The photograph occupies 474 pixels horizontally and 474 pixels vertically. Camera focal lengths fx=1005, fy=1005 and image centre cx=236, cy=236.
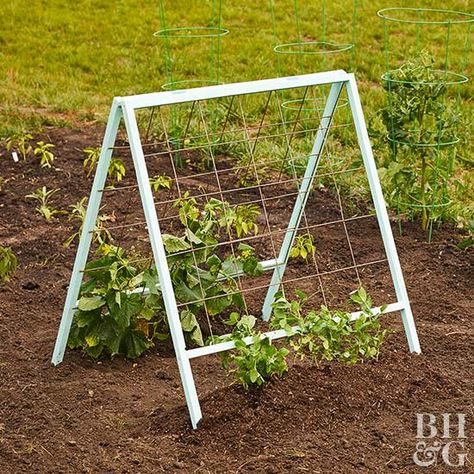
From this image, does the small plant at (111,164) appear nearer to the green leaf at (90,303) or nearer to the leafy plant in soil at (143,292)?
the leafy plant in soil at (143,292)

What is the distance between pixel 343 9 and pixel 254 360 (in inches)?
283

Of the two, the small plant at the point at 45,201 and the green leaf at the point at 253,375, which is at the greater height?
the green leaf at the point at 253,375

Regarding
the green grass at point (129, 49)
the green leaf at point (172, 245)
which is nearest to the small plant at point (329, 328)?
the green leaf at point (172, 245)

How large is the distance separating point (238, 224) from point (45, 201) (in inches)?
82.1

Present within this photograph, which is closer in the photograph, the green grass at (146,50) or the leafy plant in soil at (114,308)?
the leafy plant in soil at (114,308)

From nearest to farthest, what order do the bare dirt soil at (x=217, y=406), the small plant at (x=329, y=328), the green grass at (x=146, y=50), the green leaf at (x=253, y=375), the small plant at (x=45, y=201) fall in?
the bare dirt soil at (x=217, y=406)
the green leaf at (x=253, y=375)
the small plant at (x=329, y=328)
the small plant at (x=45, y=201)
the green grass at (x=146, y=50)

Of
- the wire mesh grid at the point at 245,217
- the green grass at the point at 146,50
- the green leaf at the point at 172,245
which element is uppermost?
the green leaf at the point at 172,245

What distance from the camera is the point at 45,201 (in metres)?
6.02

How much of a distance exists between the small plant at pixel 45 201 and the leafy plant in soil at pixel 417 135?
192 centimetres

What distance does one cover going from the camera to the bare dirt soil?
3607 millimetres

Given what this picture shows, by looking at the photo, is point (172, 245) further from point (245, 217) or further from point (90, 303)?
point (245, 217)

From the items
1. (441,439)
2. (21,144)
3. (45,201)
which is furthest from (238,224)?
(21,144)

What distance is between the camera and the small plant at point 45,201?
5.78m

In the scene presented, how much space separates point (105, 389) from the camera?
4086mm
